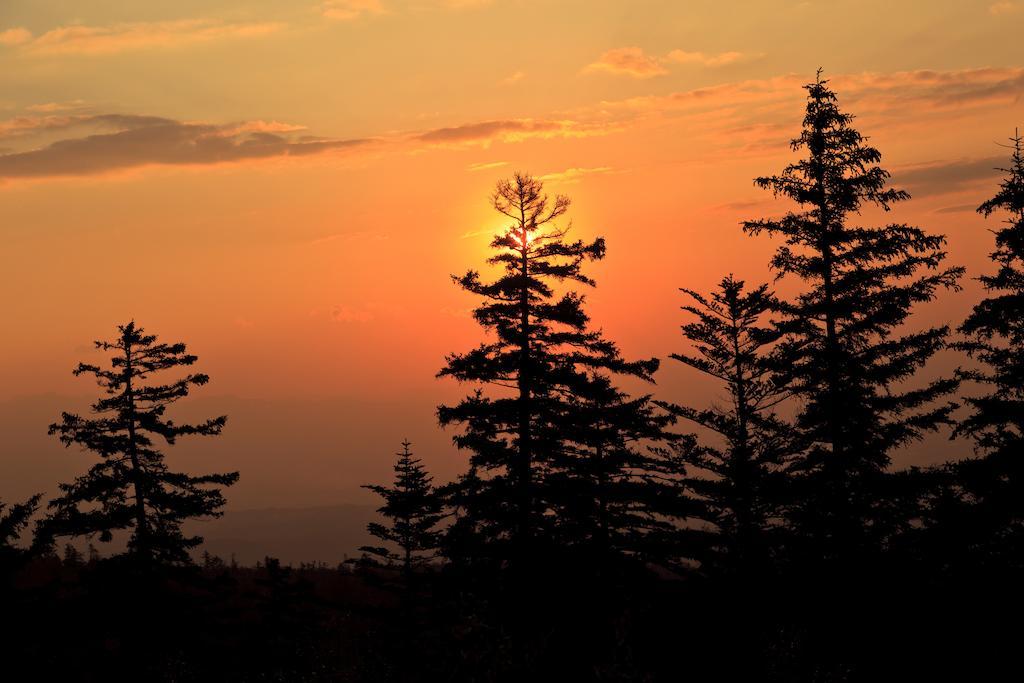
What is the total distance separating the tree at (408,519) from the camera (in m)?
36.5

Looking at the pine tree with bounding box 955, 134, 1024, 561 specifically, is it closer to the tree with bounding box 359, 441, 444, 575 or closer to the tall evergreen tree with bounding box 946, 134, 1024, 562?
the tall evergreen tree with bounding box 946, 134, 1024, 562

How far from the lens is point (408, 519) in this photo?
37688 mm

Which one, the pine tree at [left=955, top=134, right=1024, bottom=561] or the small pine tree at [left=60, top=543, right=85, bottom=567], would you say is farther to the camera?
the small pine tree at [left=60, top=543, right=85, bottom=567]

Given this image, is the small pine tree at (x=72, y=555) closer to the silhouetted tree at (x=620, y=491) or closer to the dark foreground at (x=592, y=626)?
the dark foreground at (x=592, y=626)

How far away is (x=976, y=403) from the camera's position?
2972cm

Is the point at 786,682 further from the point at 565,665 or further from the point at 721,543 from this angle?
the point at 721,543

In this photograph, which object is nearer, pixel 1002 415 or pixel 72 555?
pixel 1002 415

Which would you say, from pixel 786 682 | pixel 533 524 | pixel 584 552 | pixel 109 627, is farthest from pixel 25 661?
pixel 584 552

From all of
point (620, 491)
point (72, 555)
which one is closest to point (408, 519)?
point (620, 491)

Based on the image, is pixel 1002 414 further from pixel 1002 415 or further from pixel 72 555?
pixel 72 555

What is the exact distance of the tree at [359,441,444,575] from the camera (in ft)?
120

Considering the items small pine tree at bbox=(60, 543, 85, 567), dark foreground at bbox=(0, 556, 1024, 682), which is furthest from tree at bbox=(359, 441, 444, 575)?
small pine tree at bbox=(60, 543, 85, 567)

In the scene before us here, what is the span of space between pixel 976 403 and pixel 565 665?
16.4 meters

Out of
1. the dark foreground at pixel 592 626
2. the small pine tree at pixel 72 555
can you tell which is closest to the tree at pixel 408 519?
the dark foreground at pixel 592 626
